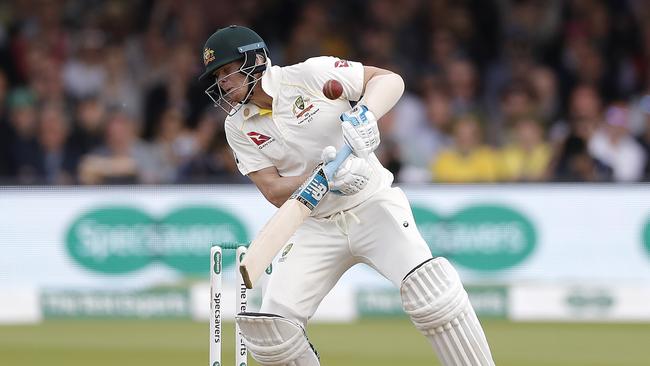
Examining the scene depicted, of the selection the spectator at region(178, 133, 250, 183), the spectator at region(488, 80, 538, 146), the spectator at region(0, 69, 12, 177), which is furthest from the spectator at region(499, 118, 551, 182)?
the spectator at region(0, 69, 12, 177)

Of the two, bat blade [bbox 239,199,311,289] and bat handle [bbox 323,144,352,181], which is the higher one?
bat handle [bbox 323,144,352,181]

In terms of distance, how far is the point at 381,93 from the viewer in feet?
14.4

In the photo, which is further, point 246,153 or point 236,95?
point 246,153

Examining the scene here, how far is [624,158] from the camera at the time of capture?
29.3 ft

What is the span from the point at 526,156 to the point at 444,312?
4.91 meters

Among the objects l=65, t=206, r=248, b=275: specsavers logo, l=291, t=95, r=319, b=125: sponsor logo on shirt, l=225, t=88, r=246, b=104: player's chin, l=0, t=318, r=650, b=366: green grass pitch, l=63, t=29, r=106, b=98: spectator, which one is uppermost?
l=63, t=29, r=106, b=98: spectator

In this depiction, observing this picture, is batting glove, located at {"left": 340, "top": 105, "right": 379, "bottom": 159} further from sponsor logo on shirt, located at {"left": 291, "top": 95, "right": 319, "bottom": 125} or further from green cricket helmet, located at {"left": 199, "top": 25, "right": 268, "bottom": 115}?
green cricket helmet, located at {"left": 199, "top": 25, "right": 268, "bottom": 115}

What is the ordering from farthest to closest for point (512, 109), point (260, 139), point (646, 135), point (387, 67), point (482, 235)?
1. point (387, 67)
2. point (512, 109)
3. point (646, 135)
4. point (482, 235)
5. point (260, 139)

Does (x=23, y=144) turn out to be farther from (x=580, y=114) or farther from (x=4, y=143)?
(x=580, y=114)

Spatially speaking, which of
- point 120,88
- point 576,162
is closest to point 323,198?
point 576,162

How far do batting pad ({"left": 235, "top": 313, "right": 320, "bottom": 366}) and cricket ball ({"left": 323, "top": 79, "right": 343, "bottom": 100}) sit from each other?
2.49 ft

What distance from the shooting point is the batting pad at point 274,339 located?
4293 millimetres

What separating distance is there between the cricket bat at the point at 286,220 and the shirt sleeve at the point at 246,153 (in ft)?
1.01

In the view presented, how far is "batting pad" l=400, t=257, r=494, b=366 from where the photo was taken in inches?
166
